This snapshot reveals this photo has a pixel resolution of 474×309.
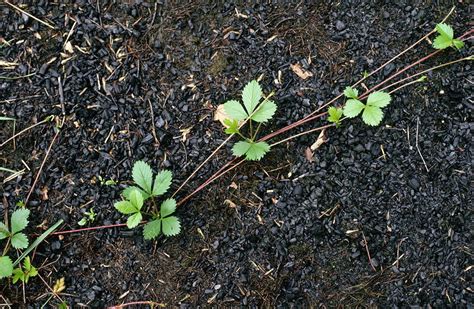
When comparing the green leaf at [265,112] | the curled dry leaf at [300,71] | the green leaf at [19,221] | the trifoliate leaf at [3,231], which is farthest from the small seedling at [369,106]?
the trifoliate leaf at [3,231]

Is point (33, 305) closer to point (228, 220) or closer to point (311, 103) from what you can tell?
point (228, 220)

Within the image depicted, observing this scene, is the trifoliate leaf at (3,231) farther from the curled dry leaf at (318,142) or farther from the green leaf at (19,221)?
the curled dry leaf at (318,142)

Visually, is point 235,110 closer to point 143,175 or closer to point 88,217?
point 143,175

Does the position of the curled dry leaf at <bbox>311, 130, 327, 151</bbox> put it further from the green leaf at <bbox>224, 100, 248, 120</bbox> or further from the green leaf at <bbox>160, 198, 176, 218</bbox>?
the green leaf at <bbox>160, 198, 176, 218</bbox>

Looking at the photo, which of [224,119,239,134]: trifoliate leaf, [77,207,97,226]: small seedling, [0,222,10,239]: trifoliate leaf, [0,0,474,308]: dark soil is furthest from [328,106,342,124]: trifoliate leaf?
[0,222,10,239]: trifoliate leaf

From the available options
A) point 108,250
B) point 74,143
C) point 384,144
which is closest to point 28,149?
point 74,143

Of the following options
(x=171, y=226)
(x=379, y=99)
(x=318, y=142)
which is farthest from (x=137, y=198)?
(x=379, y=99)

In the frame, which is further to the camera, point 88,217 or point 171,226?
point 88,217
